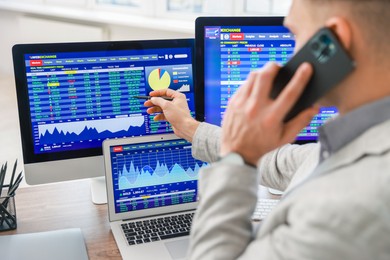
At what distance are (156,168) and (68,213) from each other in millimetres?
290

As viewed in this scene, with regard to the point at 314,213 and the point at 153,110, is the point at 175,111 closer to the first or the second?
the point at 153,110

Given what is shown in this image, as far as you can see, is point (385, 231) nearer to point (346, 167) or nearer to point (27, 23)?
point (346, 167)

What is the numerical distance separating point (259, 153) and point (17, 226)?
2.68 ft

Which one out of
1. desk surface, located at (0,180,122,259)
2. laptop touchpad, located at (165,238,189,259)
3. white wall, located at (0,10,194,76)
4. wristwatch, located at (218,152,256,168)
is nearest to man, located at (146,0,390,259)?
wristwatch, located at (218,152,256,168)

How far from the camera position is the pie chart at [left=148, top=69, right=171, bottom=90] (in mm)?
1428

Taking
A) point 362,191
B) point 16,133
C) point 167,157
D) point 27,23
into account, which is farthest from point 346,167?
point 27,23

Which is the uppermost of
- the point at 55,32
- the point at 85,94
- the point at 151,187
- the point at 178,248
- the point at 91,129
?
the point at 55,32

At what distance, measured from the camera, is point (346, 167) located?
71cm

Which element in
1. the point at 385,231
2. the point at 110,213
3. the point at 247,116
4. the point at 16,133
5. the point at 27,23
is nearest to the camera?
the point at 385,231

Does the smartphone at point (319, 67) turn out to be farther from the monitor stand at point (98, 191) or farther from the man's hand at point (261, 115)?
the monitor stand at point (98, 191)

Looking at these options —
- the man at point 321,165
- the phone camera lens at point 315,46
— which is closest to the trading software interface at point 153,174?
the man at point 321,165

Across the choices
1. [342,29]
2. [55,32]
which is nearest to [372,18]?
[342,29]

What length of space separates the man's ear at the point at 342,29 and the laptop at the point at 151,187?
73 cm

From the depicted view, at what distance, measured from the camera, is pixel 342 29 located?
2.31ft
